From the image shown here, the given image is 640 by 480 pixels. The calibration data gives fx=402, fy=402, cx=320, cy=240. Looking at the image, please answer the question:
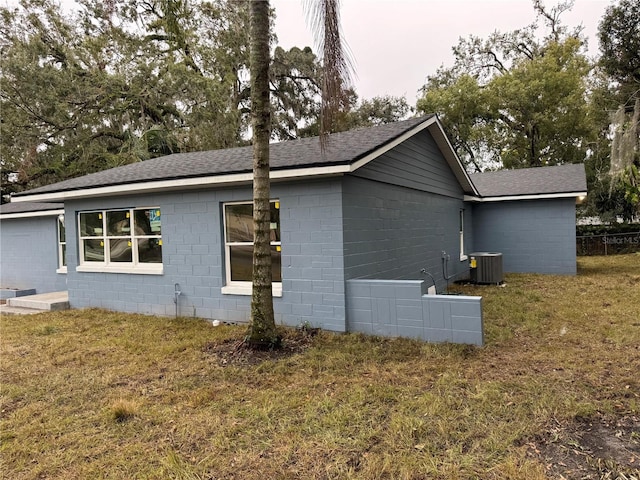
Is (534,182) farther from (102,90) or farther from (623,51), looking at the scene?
(102,90)

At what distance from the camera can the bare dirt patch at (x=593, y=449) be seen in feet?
8.87

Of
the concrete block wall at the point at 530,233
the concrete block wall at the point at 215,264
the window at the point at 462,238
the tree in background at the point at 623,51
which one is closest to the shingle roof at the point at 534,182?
the concrete block wall at the point at 530,233

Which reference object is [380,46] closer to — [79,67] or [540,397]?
[540,397]

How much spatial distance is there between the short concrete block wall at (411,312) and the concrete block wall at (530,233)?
354 inches

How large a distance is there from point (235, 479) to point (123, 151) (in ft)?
59.2

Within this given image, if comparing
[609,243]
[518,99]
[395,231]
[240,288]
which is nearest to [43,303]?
[240,288]

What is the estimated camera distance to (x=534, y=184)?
1337 centimetres

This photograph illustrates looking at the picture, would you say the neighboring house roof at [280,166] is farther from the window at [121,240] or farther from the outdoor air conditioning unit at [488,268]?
the outdoor air conditioning unit at [488,268]

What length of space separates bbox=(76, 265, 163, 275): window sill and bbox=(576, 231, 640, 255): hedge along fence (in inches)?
791

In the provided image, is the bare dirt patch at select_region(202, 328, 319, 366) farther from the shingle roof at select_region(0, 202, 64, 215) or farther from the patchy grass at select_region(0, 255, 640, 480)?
the shingle roof at select_region(0, 202, 64, 215)

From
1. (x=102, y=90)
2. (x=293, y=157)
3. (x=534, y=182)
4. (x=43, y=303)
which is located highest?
(x=102, y=90)

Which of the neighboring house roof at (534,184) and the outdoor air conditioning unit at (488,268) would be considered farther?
the neighboring house roof at (534,184)

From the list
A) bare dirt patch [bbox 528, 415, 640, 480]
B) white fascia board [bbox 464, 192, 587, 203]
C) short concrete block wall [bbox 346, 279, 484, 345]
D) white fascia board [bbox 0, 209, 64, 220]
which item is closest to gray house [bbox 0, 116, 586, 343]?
short concrete block wall [bbox 346, 279, 484, 345]

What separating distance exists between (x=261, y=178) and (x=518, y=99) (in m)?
21.0
